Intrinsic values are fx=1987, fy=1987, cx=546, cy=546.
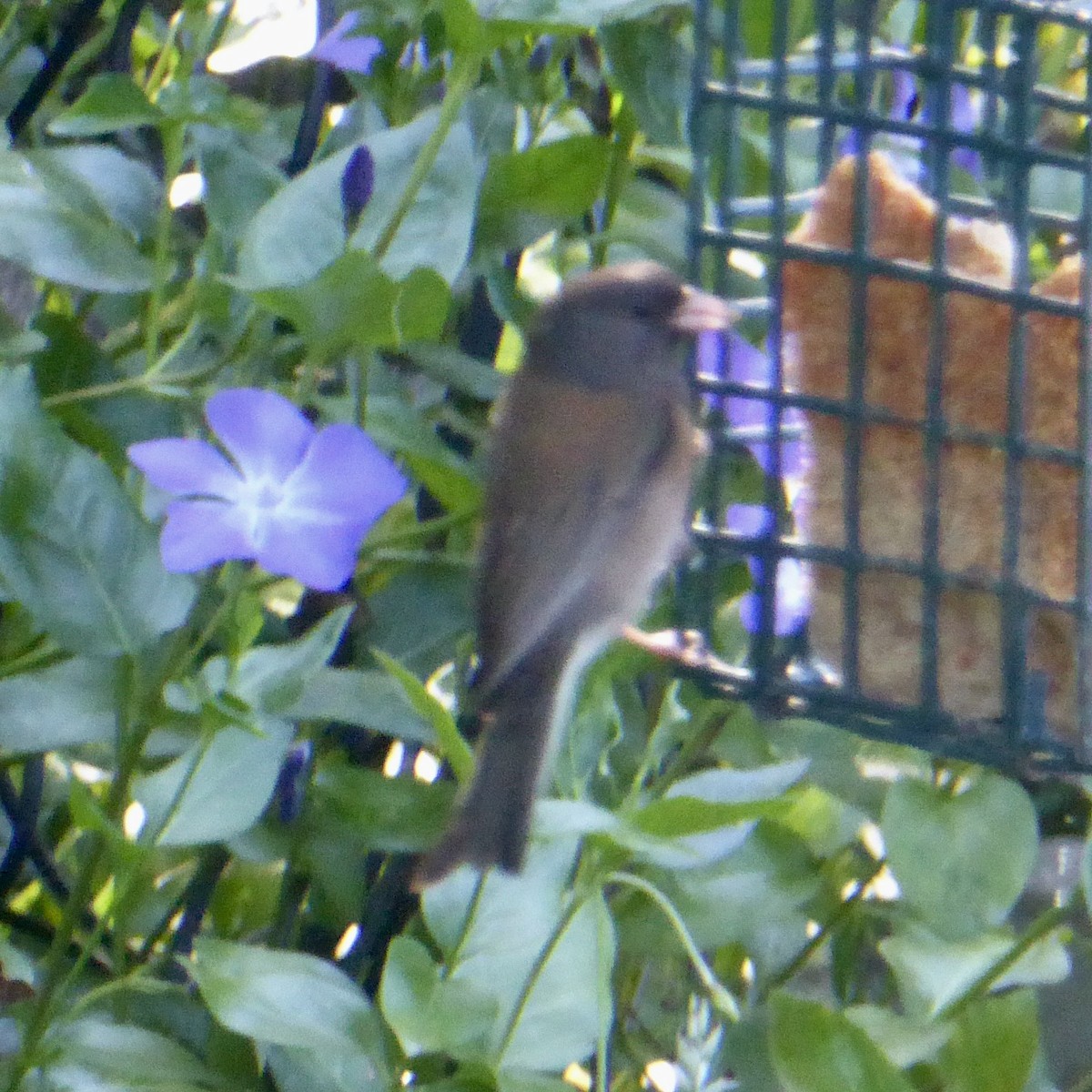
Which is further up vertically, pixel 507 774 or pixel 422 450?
pixel 422 450

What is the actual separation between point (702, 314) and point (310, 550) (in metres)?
0.40

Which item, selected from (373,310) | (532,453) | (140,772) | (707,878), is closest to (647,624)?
(532,453)

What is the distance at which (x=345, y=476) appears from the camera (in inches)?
44.9

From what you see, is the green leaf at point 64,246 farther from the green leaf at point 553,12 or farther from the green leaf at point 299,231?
the green leaf at point 553,12

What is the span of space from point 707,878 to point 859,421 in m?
0.32

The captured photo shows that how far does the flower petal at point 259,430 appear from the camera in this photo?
1122mm

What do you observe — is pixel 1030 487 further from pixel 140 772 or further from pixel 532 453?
pixel 140 772

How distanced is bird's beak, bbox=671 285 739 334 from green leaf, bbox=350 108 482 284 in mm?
248

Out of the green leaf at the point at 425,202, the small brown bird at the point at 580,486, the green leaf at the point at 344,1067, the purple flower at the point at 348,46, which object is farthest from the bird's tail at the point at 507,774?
the purple flower at the point at 348,46

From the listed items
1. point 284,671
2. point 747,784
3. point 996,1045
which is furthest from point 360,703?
point 996,1045

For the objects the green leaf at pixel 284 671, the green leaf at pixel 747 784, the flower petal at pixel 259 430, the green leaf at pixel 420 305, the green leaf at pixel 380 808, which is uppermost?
the green leaf at pixel 420 305

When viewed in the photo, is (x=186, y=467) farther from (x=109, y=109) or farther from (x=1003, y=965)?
(x=1003, y=965)

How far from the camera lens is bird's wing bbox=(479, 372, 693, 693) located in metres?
1.40

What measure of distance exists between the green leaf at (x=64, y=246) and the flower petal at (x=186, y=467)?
0.12 meters
